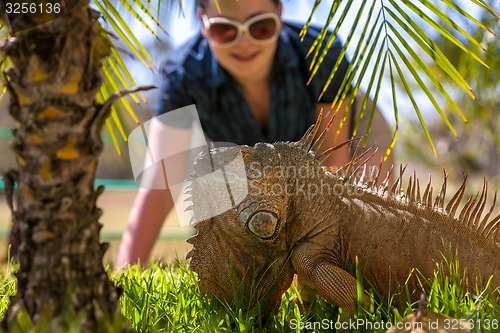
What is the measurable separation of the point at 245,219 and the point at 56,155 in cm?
92

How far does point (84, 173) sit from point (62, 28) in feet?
1.26

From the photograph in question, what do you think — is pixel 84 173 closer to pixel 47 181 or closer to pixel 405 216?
pixel 47 181

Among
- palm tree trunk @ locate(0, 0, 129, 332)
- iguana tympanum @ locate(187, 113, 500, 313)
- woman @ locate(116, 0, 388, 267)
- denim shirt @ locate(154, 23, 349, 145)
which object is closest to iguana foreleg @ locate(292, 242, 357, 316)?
iguana tympanum @ locate(187, 113, 500, 313)

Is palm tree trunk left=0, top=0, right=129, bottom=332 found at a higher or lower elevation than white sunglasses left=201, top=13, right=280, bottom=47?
lower

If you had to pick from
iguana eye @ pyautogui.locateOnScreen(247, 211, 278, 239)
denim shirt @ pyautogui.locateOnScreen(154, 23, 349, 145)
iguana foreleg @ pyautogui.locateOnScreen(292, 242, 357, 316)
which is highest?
denim shirt @ pyautogui.locateOnScreen(154, 23, 349, 145)

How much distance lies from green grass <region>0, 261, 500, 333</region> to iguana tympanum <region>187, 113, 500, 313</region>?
8 cm

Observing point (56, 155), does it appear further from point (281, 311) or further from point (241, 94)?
point (241, 94)

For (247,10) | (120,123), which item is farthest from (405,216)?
(247,10)

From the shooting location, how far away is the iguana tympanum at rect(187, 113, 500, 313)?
2275 millimetres

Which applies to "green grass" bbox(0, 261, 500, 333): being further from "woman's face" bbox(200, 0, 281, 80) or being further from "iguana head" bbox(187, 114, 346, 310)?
"woman's face" bbox(200, 0, 281, 80)

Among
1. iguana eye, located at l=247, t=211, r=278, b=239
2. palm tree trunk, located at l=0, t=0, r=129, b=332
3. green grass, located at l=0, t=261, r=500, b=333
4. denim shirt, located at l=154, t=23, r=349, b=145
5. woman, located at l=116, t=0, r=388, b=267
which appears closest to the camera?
palm tree trunk, located at l=0, t=0, r=129, b=332

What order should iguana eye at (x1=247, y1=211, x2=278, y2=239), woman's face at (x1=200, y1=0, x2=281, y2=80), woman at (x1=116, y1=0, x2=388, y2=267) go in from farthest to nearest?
woman at (x1=116, y1=0, x2=388, y2=267) → woman's face at (x1=200, y1=0, x2=281, y2=80) → iguana eye at (x1=247, y1=211, x2=278, y2=239)

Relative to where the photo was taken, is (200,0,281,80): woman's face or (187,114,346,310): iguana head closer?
(187,114,346,310): iguana head

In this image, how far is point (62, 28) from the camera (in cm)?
A: 150
